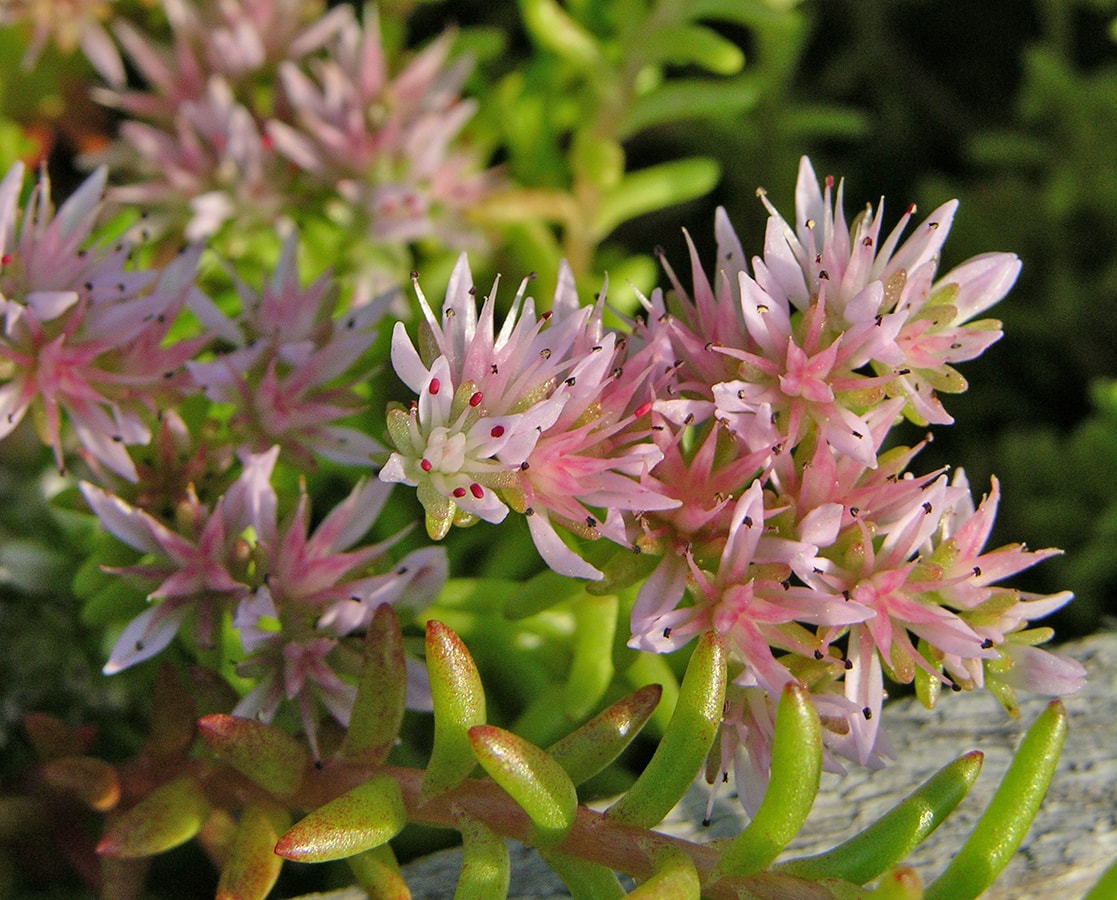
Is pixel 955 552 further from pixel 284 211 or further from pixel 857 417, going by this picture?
pixel 284 211

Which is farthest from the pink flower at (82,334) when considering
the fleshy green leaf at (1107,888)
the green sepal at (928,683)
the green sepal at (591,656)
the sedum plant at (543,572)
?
the fleshy green leaf at (1107,888)

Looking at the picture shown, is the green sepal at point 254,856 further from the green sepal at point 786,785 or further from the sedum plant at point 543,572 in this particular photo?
the green sepal at point 786,785

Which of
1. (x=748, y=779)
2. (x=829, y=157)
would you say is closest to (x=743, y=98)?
(x=829, y=157)

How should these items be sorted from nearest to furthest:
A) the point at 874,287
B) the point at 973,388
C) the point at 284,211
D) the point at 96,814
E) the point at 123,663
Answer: the point at 874,287, the point at 123,663, the point at 96,814, the point at 284,211, the point at 973,388

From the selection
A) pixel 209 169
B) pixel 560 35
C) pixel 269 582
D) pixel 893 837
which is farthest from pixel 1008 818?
pixel 209 169

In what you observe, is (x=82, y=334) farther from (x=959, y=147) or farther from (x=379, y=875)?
(x=959, y=147)

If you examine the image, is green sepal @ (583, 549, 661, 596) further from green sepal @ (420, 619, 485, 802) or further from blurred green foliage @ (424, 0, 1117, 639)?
blurred green foliage @ (424, 0, 1117, 639)
